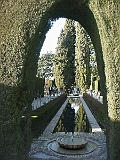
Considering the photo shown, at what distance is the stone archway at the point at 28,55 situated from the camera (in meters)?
5.17

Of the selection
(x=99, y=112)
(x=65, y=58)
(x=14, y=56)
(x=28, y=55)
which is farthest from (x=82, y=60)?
(x=14, y=56)

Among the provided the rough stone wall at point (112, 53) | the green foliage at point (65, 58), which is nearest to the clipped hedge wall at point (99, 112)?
the rough stone wall at point (112, 53)

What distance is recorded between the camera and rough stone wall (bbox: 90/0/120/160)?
5418mm

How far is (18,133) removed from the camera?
5.54 metres

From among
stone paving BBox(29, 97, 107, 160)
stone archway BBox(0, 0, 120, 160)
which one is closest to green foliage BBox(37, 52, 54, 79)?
stone paving BBox(29, 97, 107, 160)

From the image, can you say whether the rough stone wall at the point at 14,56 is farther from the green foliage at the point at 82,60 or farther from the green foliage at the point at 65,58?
the green foliage at the point at 82,60

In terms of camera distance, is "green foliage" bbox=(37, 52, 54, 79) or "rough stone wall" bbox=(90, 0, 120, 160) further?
"green foliage" bbox=(37, 52, 54, 79)

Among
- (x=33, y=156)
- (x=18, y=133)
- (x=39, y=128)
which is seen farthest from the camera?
(x=39, y=128)

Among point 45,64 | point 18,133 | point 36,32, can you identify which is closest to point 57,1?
point 36,32

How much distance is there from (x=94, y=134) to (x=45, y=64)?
52.5m

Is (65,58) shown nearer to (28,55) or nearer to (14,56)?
(28,55)

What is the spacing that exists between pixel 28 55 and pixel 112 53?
1.98 metres

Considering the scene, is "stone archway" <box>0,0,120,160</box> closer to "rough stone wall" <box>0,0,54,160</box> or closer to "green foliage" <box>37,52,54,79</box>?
"rough stone wall" <box>0,0,54,160</box>

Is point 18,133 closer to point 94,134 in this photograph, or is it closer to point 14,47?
point 14,47
